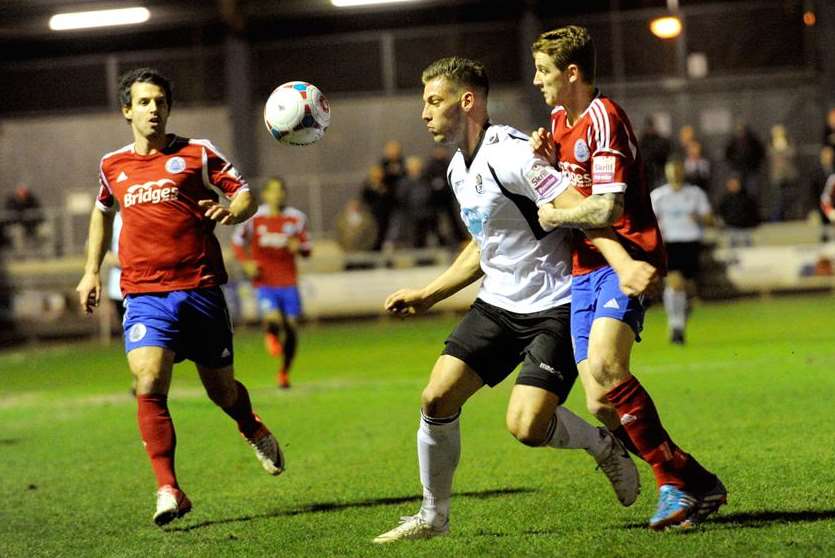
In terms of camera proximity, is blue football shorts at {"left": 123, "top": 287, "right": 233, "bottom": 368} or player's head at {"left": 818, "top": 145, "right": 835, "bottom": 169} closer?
blue football shorts at {"left": 123, "top": 287, "right": 233, "bottom": 368}

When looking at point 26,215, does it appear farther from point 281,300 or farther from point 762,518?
point 762,518

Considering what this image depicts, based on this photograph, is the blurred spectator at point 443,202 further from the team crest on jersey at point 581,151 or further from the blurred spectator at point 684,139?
the team crest on jersey at point 581,151

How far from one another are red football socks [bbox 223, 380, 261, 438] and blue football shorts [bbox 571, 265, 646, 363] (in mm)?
2247

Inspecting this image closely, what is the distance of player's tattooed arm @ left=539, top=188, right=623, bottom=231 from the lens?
210 inches

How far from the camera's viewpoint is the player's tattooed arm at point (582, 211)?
17.5ft

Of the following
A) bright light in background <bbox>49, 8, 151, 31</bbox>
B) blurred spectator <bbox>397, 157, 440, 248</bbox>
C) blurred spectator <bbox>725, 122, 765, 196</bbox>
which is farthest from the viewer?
bright light in background <bbox>49, 8, 151, 31</bbox>

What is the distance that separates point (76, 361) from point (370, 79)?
1246 cm

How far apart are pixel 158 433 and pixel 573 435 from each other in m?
2.05

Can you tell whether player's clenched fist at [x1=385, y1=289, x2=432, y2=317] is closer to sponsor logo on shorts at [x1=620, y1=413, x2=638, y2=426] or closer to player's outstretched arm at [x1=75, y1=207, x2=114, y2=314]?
sponsor logo on shorts at [x1=620, y1=413, x2=638, y2=426]

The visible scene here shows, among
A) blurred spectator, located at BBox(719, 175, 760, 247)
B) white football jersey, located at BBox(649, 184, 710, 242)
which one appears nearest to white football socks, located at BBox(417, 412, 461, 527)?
white football jersey, located at BBox(649, 184, 710, 242)

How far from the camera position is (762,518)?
584 centimetres

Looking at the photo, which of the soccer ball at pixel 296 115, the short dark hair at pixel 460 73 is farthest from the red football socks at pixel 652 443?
the soccer ball at pixel 296 115

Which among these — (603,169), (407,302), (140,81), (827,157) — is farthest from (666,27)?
(603,169)

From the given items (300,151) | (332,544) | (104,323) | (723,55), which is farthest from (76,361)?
(723,55)
